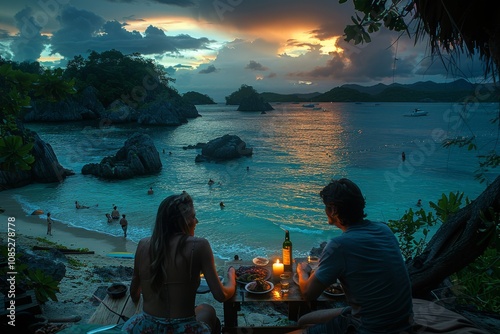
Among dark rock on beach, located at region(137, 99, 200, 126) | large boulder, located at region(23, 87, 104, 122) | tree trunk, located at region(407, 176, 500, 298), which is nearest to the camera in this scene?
tree trunk, located at region(407, 176, 500, 298)

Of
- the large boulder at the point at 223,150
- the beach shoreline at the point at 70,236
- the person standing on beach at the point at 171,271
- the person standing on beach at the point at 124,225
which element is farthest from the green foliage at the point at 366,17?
the large boulder at the point at 223,150

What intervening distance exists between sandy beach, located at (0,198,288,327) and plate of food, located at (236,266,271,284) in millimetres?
1929

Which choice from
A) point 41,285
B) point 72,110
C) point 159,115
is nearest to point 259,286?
point 41,285

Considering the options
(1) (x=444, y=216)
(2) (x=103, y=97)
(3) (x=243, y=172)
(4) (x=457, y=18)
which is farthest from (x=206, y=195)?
(2) (x=103, y=97)

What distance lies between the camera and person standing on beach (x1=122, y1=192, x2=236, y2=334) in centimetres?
287

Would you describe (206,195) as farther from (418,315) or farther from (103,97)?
(103,97)

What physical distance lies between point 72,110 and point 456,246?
11101 cm

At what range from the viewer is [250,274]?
13.1ft

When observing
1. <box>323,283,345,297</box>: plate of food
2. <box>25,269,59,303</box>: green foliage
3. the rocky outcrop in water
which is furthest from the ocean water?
the rocky outcrop in water

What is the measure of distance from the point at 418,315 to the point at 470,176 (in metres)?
42.1

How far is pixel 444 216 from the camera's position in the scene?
5.19m

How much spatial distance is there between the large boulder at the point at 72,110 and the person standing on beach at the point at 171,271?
344 ft

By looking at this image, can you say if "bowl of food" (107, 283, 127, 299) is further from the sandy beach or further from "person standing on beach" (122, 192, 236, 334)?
"person standing on beach" (122, 192, 236, 334)

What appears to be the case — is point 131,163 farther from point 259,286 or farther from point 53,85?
point 259,286
